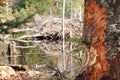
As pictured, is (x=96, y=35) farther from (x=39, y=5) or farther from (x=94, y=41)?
(x=39, y=5)

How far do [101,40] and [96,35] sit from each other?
49mm

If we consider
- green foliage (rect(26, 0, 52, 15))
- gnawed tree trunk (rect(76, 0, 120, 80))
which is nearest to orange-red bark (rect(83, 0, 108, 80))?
gnawed tree trunk (rect(76, 0, 120, 80))

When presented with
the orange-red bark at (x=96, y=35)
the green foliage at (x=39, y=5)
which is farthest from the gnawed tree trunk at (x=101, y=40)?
the green foliage at (x=39, y=5)

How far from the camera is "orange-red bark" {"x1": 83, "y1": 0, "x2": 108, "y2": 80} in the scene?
271cm

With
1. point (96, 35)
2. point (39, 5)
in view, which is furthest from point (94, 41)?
point (39, 5)

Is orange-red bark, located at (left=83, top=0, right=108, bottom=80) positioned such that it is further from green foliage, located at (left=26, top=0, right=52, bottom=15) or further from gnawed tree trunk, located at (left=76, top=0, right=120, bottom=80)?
green foliage, located at (left=26, top=0, right=52, bottom=15)

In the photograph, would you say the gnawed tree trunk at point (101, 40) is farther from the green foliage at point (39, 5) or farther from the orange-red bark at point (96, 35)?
the green foliage at point (39, 5)

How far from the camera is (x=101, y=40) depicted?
2705 millimetres

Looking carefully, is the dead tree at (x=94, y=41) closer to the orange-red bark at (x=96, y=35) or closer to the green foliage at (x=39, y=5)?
the orange-red bark at (x=96, y=35)

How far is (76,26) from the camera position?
79.6ft

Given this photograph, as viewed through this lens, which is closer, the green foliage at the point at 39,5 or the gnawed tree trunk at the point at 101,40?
the gnawed tree trunk at the point at 101,40

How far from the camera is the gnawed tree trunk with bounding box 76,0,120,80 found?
8.66 ft

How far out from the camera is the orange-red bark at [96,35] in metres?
2.71

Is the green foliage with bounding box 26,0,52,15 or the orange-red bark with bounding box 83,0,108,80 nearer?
the orange-red bark with bounding box 83,0,108,80
